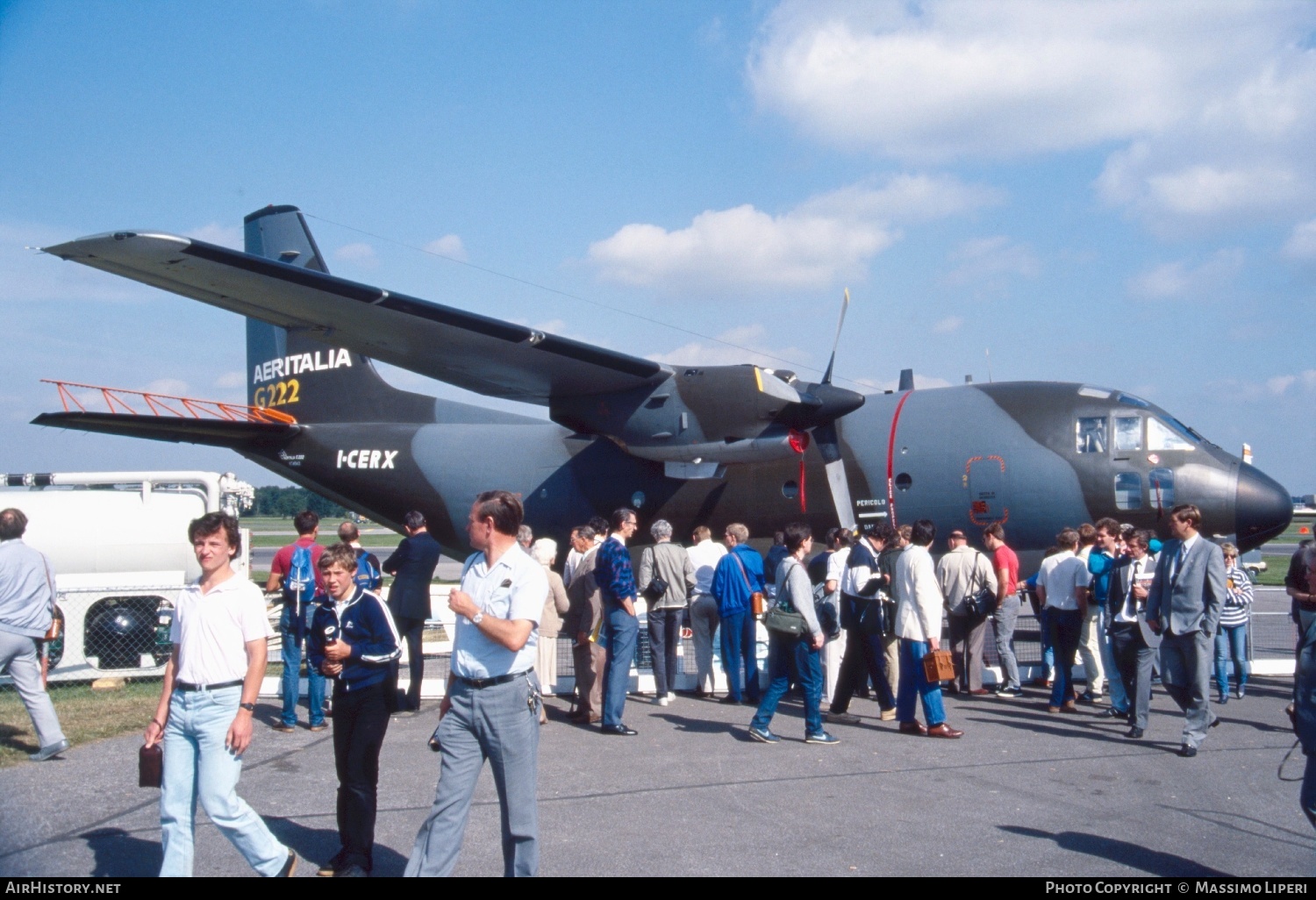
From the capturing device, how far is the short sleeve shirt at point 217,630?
13.9 feet

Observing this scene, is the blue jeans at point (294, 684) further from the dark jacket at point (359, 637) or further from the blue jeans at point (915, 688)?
the blue jeans at point (915, 688)

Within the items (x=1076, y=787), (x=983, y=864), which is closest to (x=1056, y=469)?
(x=1076, y=787)

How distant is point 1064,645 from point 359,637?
22.4 feet

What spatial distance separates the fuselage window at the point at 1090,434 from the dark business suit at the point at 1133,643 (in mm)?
4809

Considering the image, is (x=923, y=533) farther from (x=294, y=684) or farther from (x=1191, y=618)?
(x=294, y=684)

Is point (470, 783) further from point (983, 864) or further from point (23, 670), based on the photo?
point (23, 670)

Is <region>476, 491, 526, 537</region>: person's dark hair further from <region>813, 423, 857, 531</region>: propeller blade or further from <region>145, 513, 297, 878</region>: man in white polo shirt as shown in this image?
<region>813, 423, 857, 531</region>: propeller blade

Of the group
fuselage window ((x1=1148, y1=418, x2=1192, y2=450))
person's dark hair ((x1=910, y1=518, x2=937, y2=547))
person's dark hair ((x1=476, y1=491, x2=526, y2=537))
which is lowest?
person's dark hair ((x1=910, y1=518, x2=937, y2=547))

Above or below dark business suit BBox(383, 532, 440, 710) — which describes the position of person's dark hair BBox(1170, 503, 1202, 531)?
above

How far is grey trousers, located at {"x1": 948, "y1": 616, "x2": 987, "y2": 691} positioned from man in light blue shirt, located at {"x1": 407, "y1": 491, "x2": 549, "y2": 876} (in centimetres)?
635

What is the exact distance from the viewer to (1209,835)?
17.3ft

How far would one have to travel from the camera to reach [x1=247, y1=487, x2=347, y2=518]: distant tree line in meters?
119

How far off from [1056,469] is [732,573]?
18.6 ft

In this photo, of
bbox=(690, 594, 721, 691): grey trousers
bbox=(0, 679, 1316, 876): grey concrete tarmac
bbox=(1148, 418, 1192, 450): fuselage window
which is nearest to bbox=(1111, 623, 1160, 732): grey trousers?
bbox=(0, 679, 1316, 876): grey concrete tarmac
